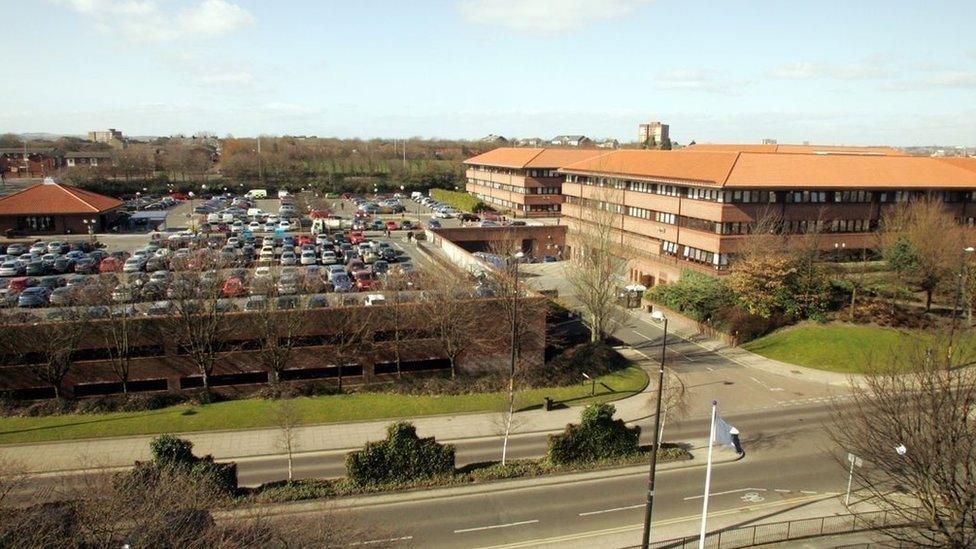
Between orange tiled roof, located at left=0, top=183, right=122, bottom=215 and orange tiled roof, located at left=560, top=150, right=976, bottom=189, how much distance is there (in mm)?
58113

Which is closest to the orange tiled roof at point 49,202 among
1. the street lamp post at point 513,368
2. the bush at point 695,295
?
the street lamp post at point 513,368

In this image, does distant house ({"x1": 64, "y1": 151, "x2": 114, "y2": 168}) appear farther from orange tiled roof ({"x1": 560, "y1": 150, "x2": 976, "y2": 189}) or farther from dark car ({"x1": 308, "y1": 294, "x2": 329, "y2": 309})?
orange tiled roof ({"x1": 560, "y1": 150, "x2": 976, "y2": 189})

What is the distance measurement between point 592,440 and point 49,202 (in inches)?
2698

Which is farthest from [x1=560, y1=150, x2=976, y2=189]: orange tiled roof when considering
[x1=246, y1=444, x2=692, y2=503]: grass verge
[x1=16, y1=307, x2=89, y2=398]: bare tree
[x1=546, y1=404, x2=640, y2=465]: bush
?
[x1=16, y1=307, x2=89, y2=398]: bare tree

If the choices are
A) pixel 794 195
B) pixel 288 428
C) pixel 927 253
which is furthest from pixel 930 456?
pixel 794 195

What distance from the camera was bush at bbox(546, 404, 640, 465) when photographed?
85.0 ft

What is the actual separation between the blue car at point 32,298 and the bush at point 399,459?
91.4ft

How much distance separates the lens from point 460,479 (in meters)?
24.6

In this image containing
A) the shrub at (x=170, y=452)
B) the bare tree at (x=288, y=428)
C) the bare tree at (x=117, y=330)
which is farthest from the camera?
the bare tree at (x=117, y=330)

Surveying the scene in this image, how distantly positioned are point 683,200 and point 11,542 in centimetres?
4904

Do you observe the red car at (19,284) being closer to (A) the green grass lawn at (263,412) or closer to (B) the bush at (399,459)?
(A) the green grass lawn at (263,412)

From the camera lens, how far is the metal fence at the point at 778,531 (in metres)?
20.4

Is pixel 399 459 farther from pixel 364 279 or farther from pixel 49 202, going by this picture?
pixel 49 202

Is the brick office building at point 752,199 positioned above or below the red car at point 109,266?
above
